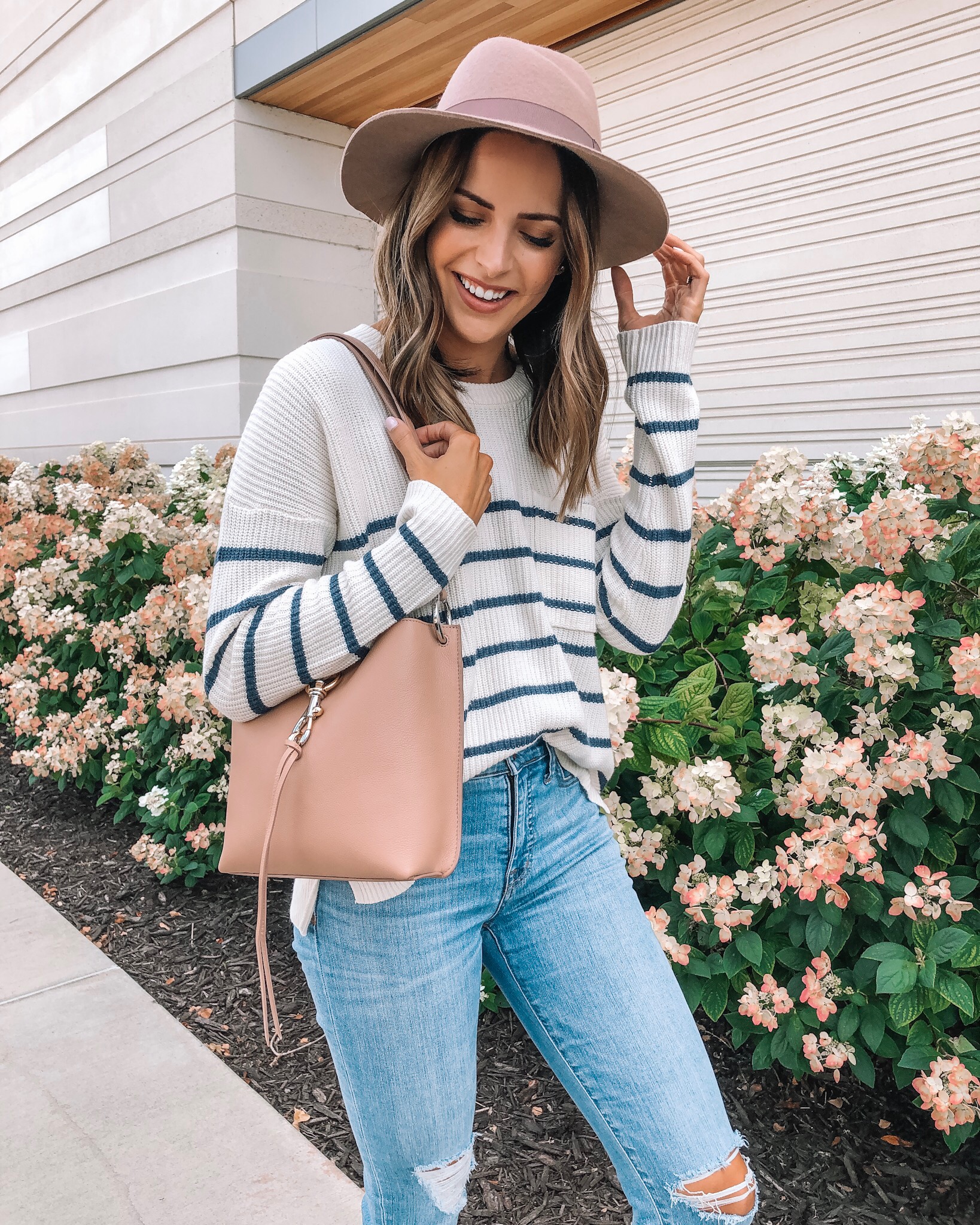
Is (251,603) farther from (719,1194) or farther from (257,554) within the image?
(719,1194)

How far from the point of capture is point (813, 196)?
11.9ft

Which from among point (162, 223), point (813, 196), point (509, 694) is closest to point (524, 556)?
point (509, 694)

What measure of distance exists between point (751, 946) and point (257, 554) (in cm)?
151

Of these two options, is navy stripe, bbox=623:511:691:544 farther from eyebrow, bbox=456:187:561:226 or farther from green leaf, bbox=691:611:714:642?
green leaf, bbox=691:611:714:642

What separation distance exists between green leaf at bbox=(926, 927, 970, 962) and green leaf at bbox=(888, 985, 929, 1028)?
0.08 meters

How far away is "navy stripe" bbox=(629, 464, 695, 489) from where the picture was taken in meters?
1.48

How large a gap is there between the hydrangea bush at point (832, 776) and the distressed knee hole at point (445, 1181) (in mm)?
947

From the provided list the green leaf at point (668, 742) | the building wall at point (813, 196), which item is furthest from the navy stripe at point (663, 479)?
the building wall at point (813, 196)

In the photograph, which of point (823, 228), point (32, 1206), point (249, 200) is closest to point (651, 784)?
point (32, 1206)

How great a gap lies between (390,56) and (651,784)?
365 centimetres

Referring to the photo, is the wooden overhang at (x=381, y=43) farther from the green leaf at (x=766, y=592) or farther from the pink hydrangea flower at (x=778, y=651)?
the pink hydrangea flower at (x=778, y=651)

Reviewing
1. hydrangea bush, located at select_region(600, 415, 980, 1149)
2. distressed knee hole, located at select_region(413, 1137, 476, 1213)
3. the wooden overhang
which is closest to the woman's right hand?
distressed knee hole, located at select_region(413, 1137, 476, 1213)

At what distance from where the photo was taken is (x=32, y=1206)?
199cm

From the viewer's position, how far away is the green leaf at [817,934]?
6.61ft
